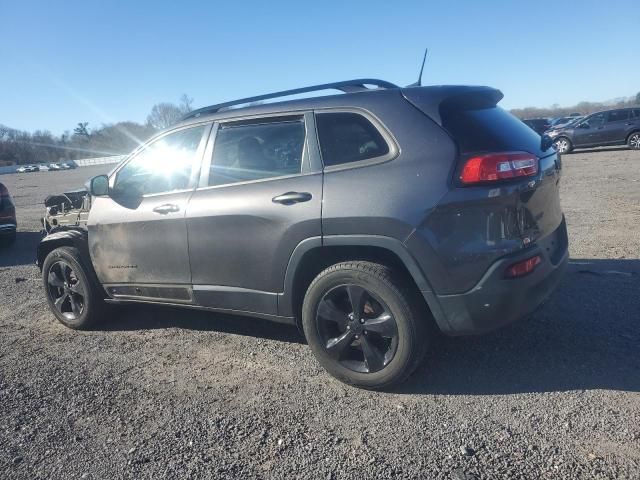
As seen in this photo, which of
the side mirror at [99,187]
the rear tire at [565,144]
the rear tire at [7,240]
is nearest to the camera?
the side mirror at [99,187]

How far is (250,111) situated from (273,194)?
76 cm

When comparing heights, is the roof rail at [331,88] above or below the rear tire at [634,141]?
above

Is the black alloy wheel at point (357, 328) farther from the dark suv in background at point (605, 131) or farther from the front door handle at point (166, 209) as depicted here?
the dark suv in background at point (605, 131)

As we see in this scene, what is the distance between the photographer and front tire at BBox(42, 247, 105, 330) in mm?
4609

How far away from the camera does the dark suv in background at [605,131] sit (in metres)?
19.8

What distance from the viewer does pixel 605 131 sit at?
800 inches

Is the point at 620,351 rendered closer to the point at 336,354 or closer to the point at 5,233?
the point at 336,354

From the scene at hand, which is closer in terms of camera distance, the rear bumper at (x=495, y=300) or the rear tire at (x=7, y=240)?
the rear bumper at (x=495, y=300)

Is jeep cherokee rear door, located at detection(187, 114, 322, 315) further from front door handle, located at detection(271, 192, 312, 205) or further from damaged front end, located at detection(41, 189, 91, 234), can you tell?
damaged front end, located at detection(41, 189, 91, 234)

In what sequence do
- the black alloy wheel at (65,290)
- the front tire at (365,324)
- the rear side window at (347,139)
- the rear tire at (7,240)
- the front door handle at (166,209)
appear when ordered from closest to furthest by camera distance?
the front tire at (365,324), the rear side window at (347,139), the front door handle at (166,209), the black alloy wheel at (65,290), the rear tire at (7,240)

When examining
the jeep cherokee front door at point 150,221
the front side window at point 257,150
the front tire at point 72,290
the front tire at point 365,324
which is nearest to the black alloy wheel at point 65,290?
the front tire at point 72,290

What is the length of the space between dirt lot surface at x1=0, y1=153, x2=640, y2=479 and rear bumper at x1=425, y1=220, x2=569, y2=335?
1.55 feet

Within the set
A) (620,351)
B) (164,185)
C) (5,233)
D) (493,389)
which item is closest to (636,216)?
(620,351)

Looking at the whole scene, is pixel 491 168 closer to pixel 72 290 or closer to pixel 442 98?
pixel 442 98
